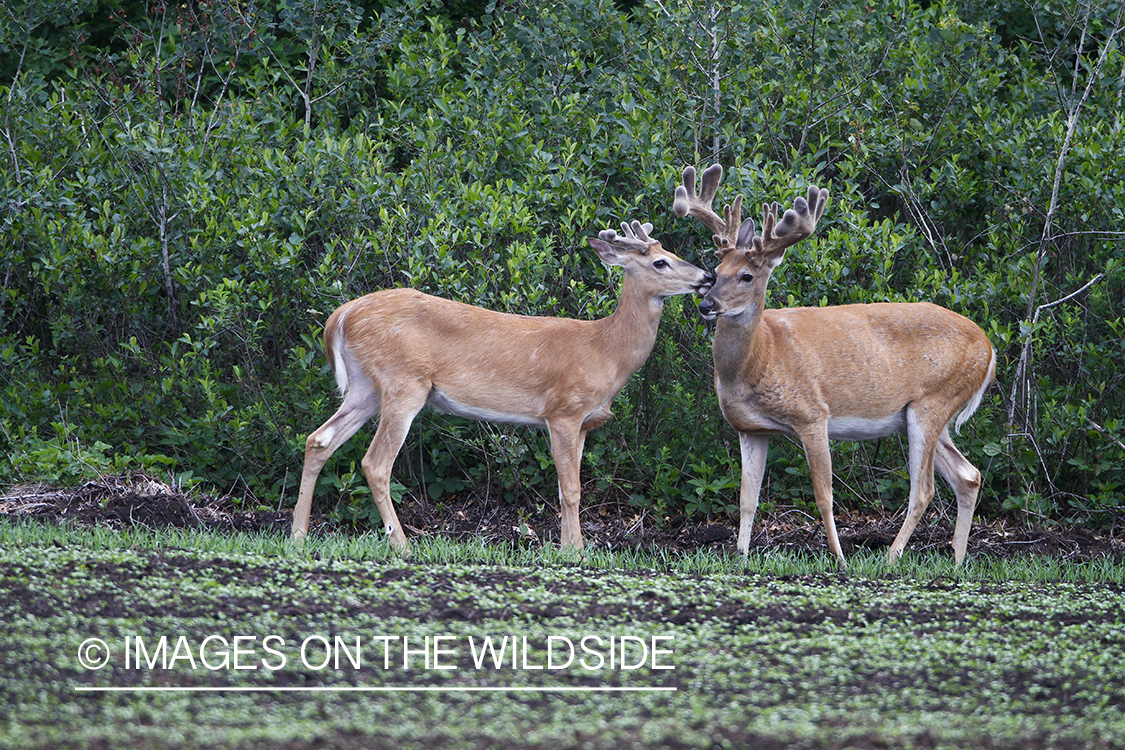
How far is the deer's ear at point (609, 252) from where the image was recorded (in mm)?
6918

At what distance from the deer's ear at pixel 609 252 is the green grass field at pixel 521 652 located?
1781 mm

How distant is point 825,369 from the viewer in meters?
6.91

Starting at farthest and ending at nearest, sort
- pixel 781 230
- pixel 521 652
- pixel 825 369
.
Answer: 1. pixel 825 369
2. pixel 781 230
3. pixel 521 652

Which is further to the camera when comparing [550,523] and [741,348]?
[550,523]

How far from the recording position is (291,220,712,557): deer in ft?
22.4

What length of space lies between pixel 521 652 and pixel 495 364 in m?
2.76

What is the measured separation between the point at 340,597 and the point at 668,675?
59.7 inches

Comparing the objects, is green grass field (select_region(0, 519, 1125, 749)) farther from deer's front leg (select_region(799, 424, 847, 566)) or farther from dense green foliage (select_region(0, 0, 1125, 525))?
dense green foliage (select_region(0, 0, 1125, 525))

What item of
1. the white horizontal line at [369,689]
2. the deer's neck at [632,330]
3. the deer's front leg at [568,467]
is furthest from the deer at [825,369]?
the white horizontal line at [369,689]

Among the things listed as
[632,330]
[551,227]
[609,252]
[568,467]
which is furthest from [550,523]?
[551,227]

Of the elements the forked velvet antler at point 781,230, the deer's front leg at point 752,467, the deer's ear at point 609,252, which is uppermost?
the forked velvet antler at point 781,230

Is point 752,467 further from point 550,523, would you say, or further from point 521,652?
point 521,652

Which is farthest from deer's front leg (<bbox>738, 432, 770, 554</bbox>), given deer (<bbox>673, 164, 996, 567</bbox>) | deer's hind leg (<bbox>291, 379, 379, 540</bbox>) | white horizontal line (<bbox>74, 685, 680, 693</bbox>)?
white horizontal line (<bbox>74, 685, 680, 693</bbox>)

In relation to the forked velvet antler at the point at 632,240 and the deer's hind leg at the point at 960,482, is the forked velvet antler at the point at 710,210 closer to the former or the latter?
the forked velvet antler at the point at 632,240
